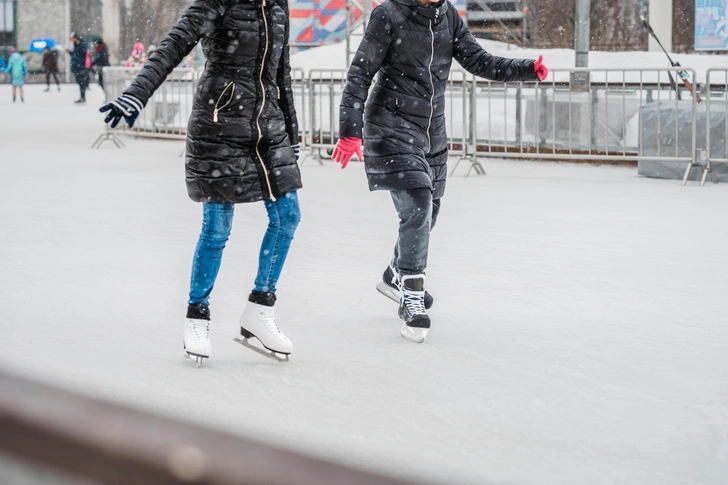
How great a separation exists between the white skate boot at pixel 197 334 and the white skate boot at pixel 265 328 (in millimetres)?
168

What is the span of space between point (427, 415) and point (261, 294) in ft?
A: 3.52

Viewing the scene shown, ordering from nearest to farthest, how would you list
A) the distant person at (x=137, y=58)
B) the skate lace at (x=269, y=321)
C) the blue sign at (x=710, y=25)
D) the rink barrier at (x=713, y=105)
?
the skate lace at (x=269, y=321)
the rink barrier at (x=713, y=105)
the blue sign at (x=710, y=25)
the distant person at (x=137, y=58)

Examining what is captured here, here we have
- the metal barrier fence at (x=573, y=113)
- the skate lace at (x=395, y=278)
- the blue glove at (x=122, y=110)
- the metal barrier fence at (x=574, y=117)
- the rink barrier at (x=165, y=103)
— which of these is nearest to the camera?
the blue glove at (x=122, y=110)

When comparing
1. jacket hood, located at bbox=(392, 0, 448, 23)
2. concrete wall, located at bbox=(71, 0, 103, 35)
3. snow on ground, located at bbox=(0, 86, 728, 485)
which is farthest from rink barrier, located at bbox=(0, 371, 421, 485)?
concrete wall, located at bbox=(71, 0, 103, 35)

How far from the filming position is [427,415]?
356 cm

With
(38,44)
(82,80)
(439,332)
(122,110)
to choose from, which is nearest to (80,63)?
(82,80)

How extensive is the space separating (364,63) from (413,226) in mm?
721

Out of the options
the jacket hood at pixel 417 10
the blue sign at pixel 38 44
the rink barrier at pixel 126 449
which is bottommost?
the rink barrier at pixel 126 449

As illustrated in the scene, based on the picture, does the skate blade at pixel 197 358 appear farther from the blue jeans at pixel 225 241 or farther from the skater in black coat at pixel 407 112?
the skater in black coat at pixel 407 112

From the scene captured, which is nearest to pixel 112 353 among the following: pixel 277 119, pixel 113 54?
pixel 277 119

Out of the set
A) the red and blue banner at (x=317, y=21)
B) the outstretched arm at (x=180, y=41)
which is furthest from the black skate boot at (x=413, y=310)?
the red and blue banner at (x=317, y=21)

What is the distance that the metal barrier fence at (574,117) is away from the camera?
1128 cm

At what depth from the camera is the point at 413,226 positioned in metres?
4.87

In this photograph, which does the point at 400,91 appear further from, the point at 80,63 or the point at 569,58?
the point at 80,63
